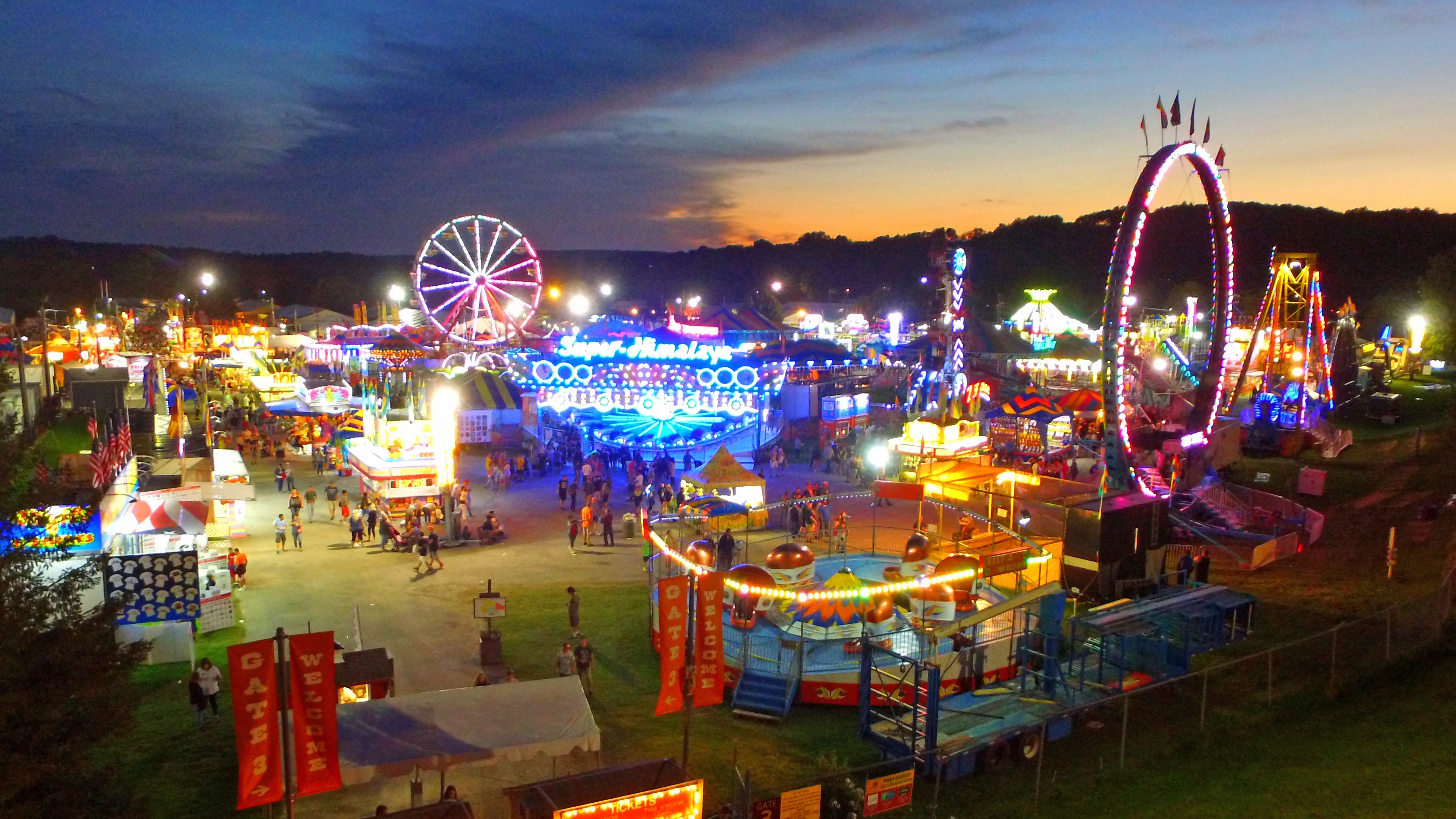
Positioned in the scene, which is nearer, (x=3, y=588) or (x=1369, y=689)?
(x=3, y=588)

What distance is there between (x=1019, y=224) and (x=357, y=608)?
151 meters

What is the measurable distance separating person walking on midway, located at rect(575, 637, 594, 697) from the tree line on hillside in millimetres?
72003

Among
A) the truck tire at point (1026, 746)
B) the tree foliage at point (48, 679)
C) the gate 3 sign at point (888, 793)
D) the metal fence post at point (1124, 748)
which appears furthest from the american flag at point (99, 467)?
the metal fence post at point (1124, 748)

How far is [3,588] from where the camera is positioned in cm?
703

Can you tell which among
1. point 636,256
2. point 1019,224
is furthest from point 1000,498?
point 636,256

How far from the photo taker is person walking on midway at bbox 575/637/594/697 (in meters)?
13.9

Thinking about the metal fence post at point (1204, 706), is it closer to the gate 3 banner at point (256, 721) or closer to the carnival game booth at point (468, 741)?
the carnival game booth at point (468, 741)

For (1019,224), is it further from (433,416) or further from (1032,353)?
(433,416)

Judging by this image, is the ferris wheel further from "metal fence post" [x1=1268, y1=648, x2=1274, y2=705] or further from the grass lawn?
"metal fence post" [x1=1268, y1=648, x2=1274, y2=705]

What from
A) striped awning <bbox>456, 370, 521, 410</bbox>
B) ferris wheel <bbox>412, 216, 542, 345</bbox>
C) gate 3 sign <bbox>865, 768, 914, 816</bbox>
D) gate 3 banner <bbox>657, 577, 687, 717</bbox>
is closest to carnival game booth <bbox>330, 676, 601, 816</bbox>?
gate 3 banner <bbox>657, 577, 687, 717</bbox>

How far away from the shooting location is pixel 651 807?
27.5 feet

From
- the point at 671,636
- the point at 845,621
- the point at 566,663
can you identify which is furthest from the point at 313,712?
the point at 845,621

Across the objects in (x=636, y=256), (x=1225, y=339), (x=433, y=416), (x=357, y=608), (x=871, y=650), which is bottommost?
(x=357, y=608)

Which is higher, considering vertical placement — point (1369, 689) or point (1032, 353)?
point (1032, 353)
